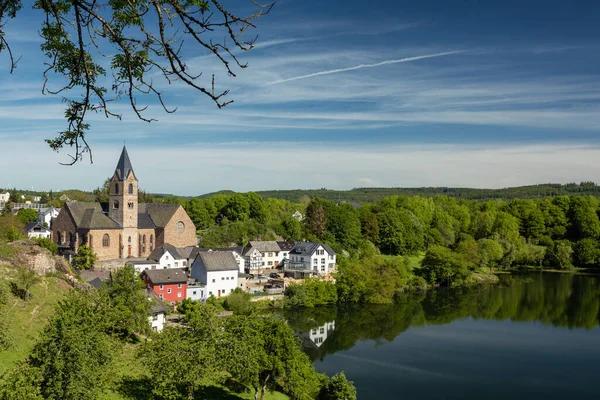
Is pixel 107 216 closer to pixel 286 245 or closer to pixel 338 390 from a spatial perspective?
pixel 286 245

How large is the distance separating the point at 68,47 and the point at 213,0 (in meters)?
1.34

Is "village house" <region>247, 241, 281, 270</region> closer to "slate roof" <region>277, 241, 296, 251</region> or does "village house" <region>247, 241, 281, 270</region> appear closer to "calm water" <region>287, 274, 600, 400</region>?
"slate roof" <region>277, 241, 296, 251</region>

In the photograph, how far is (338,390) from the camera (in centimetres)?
2042

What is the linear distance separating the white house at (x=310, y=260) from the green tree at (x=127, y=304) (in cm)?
2707

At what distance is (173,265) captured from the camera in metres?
45.5

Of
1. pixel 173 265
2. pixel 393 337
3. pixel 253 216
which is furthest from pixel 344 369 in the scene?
pixel 253 216

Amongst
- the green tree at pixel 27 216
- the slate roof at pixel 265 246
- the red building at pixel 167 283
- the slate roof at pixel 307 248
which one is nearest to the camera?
the red building at pixel 167 283

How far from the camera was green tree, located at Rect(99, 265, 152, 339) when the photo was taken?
2223 centimetres

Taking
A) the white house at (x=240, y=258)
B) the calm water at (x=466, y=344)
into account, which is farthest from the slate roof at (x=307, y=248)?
the calm water at (x=466, y=344)

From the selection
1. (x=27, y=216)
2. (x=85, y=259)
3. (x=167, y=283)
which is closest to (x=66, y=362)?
(x=167, y=283)

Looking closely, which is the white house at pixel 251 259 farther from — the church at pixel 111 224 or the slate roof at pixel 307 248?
the church at pixel 111 224

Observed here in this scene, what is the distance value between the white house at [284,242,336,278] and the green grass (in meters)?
27.9

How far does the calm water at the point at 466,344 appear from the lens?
960 inches

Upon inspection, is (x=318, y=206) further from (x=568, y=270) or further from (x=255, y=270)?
(x=568, y=270)
